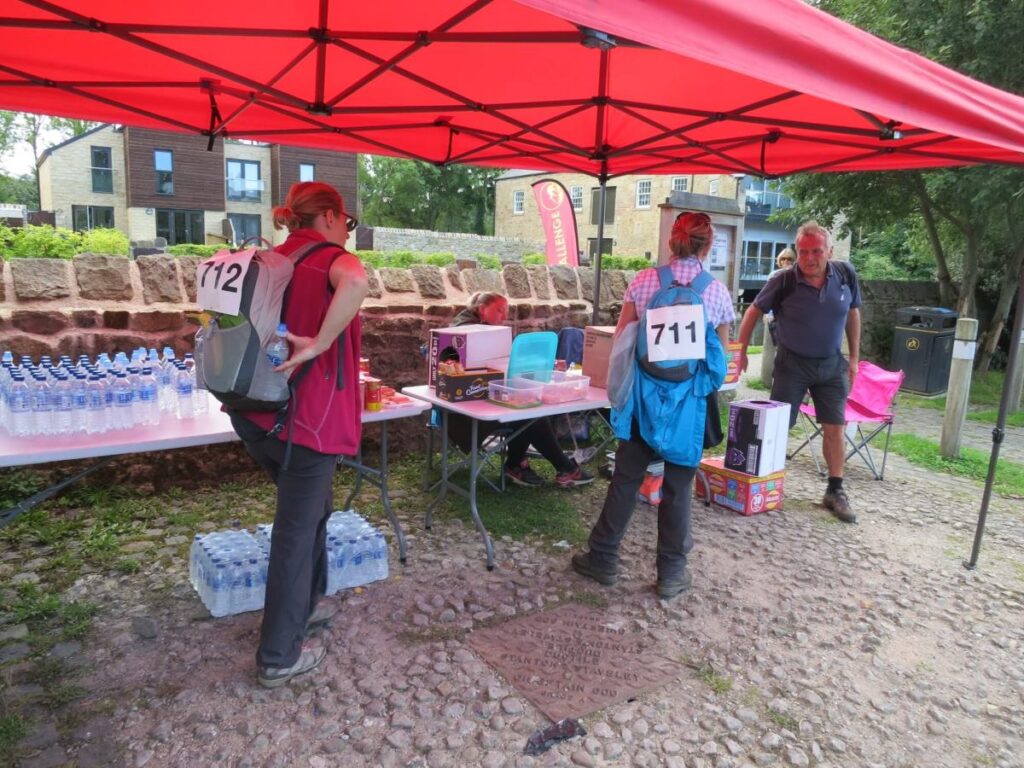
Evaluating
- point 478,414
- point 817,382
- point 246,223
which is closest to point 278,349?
point 478,414

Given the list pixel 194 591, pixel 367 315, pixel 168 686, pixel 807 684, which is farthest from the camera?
pixel 367 315

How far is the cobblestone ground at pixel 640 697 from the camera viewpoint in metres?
2.43

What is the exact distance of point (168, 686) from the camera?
8.79 feet

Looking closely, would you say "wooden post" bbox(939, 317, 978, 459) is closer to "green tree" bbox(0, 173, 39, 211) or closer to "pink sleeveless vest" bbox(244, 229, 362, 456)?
"pink sleeveless vest" bbox(244, 229, 362, 456)

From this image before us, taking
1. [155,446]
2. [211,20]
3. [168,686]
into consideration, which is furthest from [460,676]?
[211,20]

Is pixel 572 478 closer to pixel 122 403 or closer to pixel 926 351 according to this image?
pixel 122 403

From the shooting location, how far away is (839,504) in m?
4.82

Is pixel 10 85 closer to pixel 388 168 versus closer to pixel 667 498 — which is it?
pixel 667 498

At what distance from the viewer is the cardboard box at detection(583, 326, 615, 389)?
460 centimetres

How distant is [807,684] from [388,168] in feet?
143

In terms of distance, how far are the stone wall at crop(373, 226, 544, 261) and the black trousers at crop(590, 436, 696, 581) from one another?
2288 centimetres

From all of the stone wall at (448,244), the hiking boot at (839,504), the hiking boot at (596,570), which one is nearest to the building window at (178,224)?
the stone wall at (448,244)

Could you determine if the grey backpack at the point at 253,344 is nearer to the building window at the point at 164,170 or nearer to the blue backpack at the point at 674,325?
the blue backpack at the point at 674,325

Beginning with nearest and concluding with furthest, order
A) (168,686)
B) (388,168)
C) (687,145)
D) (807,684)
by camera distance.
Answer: (168,686) < (807,684) < (687,145) < (388,168)
